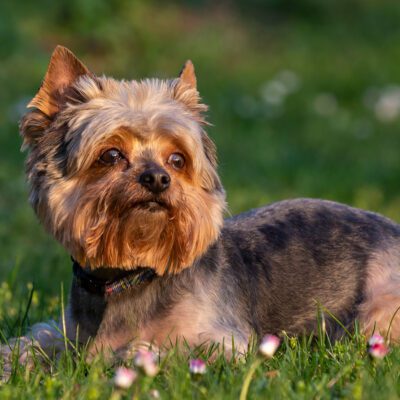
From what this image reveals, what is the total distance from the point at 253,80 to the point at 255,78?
0.16 meters

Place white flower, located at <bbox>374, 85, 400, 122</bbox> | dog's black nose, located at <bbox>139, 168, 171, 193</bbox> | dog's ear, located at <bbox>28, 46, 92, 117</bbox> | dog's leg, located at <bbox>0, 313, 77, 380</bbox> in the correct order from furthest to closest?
white flower, located at <bbox>374, 85, 400, 122</bbox> → dog's ear, located at <bbox>28, 46, 92, 117</bbox> → dog's leg, located at <bbox>0, 313, 77, 380</bbox> → dog's black nose, located at <bbox>139, 168, 171, 193</bbox>

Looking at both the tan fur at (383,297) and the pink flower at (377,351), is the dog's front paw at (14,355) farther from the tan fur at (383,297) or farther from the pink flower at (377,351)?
the tan fur at (383,297)

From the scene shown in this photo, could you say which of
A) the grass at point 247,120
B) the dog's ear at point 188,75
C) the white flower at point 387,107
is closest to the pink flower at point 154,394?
the grass at point 247,120

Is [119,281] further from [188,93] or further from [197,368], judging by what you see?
[197,368]

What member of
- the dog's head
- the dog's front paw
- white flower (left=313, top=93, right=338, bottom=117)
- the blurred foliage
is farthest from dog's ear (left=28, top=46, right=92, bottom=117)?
white flower (left=313, top=93, right=338, bottom=117)

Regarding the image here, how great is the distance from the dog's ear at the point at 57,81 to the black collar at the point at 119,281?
90cm

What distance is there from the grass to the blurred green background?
0.03 m

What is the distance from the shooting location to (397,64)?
19.2 m

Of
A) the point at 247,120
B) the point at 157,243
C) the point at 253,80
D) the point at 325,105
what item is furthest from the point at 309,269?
the point at 253,80

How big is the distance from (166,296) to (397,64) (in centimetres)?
1498

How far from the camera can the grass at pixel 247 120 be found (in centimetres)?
433

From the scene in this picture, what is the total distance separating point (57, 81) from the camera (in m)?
5.43

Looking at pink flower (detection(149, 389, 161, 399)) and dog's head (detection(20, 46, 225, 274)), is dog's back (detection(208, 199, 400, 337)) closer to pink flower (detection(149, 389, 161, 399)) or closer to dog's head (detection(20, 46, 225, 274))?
dog's head (detection(20, 46, 225, 274))

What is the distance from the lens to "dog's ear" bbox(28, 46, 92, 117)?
5.37m
